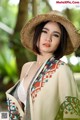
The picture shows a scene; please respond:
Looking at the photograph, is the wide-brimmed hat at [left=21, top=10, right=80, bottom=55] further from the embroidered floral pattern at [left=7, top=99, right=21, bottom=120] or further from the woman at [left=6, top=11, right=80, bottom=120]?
the embroidered floral pattern at [left=7, top=99, right=21, bottom=120]

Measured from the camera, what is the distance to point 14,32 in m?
1.64

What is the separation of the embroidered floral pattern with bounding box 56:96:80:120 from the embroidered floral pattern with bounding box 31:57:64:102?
165 millimetres

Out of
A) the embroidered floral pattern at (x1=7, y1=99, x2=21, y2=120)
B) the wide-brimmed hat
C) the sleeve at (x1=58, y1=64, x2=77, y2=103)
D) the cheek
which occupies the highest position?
the wide-brimmed hat

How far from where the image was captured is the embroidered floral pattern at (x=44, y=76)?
4.94 feet

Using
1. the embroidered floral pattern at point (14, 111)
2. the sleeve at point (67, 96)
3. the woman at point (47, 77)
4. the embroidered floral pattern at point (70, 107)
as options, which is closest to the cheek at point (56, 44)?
the woman at point (47, 77)

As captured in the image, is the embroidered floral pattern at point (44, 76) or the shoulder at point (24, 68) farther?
the shoulder at point (24, 68)

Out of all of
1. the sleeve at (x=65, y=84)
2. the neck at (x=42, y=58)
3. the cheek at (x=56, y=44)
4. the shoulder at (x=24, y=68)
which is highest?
the cheek at (x=56, y=44)

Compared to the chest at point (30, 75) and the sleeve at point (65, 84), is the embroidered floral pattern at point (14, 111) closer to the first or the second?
the chest at point (30, 75)

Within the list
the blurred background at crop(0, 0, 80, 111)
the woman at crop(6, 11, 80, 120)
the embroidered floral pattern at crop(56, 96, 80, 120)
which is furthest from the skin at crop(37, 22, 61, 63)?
the embroidered floral pattern at crop(56, 96, 80, 120)

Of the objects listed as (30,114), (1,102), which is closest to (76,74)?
(30,114)

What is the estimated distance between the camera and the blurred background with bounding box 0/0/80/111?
1623 millimetres

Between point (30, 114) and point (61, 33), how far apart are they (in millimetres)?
497

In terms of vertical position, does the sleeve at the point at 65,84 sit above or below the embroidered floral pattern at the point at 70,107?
above

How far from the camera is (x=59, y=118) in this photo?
152cm
